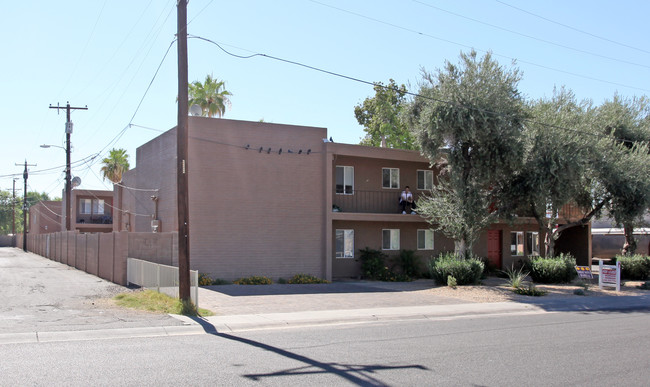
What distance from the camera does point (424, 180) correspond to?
28.0 metres

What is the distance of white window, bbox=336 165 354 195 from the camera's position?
2552cm

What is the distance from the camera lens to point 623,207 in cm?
2578

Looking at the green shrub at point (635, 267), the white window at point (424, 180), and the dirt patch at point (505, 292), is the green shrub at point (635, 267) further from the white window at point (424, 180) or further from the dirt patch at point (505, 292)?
the white window at point (424, 180)

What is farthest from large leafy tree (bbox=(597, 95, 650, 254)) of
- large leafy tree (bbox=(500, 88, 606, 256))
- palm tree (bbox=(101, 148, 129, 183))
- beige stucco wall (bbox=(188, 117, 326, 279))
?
palm tree (bbox=(101, 148, 129, 183))

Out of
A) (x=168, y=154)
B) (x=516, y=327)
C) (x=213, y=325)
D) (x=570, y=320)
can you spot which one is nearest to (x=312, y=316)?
(x=213, y=325)

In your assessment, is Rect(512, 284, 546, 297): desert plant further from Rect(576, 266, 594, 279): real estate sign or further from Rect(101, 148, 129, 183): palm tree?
Rect(101, 148, 129, 183): palm tree

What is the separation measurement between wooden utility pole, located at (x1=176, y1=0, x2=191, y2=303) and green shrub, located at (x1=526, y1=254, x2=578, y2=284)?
1640 centimetres

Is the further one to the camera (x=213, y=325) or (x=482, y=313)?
(x=482, y=313)

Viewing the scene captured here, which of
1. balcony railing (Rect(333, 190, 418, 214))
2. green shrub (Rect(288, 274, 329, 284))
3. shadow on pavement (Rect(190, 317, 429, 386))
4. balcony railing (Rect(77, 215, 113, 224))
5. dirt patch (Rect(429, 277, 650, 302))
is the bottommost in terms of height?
dirt patch (Rect(429, 277, 650, 302))

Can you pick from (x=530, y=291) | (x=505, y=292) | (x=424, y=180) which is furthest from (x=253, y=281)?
(x=424, y=180)

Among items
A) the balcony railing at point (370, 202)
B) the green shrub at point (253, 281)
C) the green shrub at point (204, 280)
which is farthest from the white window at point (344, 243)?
the green shrub at point (204, 280)

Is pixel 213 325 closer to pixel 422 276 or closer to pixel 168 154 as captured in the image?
pixel 168 154

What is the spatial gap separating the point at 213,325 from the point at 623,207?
69.0ft

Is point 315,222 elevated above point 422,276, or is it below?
above
